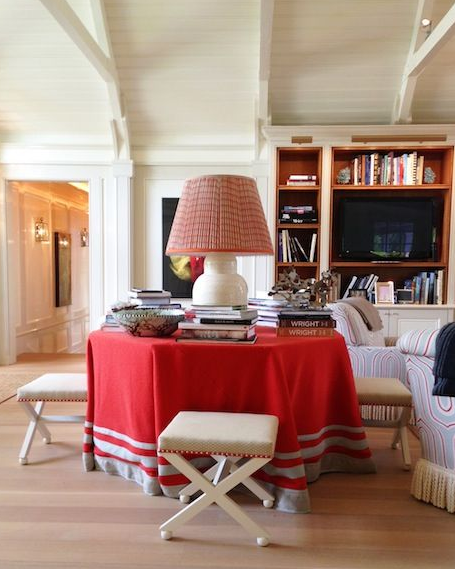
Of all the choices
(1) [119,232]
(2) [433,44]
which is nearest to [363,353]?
(2) [433,44]

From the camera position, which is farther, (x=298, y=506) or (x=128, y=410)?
(x=128, y=410)

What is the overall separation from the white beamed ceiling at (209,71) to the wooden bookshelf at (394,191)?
38 cm

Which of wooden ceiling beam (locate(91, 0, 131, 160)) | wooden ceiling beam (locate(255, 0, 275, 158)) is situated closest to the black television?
wooden ceiling beam (locate(255, 0, 275, 158))

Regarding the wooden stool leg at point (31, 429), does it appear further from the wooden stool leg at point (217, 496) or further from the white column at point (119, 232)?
the white column at point (119, 232)

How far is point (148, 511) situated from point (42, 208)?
5.06 meters

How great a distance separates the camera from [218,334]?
6.50 feet

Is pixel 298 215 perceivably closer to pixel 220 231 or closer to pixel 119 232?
pixel 119 232

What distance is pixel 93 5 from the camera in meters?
3.71

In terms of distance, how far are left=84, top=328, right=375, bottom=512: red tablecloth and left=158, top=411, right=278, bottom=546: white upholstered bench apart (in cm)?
13

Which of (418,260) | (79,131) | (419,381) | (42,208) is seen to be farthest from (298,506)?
(42,208)

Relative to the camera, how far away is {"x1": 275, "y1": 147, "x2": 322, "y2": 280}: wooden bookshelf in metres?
4.56

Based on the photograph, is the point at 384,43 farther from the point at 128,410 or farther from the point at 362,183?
the point at 128,410

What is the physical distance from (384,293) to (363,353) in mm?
1725

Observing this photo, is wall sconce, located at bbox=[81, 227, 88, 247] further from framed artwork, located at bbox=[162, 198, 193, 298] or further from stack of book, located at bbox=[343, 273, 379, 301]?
stack of book, located at bbox=[343, 273, 379, 301]
